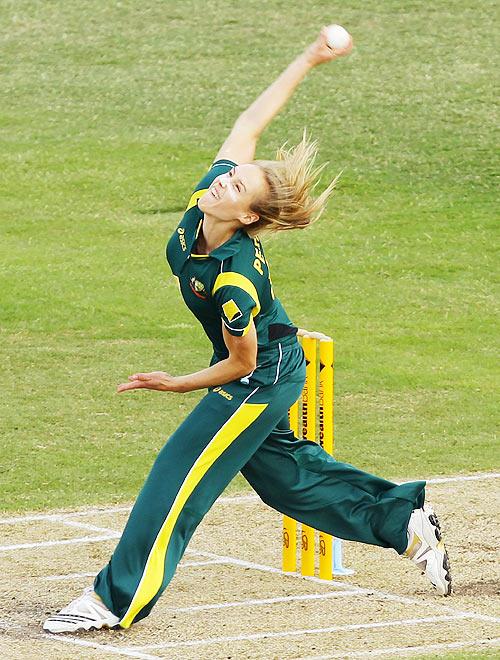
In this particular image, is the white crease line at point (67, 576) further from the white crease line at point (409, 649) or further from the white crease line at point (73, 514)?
the white crease line at point (409, 649)

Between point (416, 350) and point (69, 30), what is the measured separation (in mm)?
13004

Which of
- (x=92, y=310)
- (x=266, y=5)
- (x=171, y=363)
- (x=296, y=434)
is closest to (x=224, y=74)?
(x=266, y=5)

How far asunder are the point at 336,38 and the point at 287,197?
0.85m

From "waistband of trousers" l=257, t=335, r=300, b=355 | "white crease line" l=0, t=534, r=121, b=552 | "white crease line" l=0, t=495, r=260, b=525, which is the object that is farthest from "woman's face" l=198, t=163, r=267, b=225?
"white crease line" l=0, t=495, r=260, b=525

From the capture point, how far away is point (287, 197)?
6.14 metres

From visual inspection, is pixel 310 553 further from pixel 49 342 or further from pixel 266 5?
pixel 266 5

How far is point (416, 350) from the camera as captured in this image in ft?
40.7

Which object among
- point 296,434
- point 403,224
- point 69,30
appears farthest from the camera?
point 69,30

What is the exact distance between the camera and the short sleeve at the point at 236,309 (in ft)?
19.5

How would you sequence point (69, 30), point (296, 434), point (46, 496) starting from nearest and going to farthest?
point (296, 434), point (46, 496), point (69, 30)

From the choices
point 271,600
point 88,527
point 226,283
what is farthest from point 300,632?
point 88,527

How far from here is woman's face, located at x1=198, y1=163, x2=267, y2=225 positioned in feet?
20.0

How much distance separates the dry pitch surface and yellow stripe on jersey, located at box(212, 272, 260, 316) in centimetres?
137

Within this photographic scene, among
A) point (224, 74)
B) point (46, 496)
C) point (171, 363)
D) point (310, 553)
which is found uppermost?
point (310, 553)
